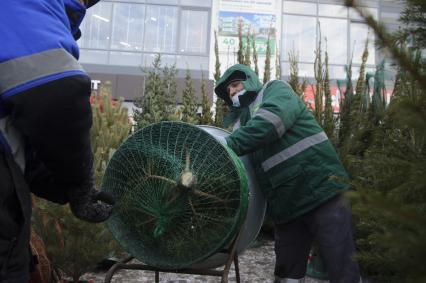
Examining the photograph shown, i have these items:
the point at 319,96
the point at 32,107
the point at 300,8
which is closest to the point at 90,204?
the point at 32,107

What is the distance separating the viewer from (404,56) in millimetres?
967

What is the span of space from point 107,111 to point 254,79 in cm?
238

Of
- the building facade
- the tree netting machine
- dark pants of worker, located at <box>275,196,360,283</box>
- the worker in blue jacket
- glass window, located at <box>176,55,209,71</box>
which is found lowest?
dark pants of worker, located at <box>275,196,360,283</box>

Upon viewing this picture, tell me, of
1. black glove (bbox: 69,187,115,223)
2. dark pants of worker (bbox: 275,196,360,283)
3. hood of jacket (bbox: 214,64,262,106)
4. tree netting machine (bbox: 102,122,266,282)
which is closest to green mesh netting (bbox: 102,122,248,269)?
tree netting machine (bbox: 102,122,266,282)

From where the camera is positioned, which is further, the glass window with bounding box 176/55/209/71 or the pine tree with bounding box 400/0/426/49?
the glass window with bounding box 176/55/209/71

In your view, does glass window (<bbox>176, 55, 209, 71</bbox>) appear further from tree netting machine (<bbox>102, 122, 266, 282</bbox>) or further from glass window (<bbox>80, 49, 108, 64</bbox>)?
tree netting machine (<bbox>102, 122, 266, 282</bbox>)

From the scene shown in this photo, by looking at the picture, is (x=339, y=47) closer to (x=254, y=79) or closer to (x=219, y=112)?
(x=219, y=112)

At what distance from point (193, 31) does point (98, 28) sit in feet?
11.4

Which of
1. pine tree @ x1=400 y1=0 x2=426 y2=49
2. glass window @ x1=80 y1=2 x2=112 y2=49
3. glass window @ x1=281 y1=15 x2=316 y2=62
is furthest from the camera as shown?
glass window @ x1=281 y1=15 x2=316 y2=62

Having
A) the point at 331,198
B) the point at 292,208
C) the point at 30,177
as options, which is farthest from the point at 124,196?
the point at 331,198

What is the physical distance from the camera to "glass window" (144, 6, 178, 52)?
55.2 feet

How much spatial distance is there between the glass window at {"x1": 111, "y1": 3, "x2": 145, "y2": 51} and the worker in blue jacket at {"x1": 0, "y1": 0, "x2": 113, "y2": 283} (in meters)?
15.9

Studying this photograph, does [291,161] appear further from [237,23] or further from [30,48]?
[237,23]

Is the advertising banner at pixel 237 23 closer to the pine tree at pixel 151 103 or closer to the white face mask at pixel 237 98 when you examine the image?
the pine tree at pixel 151 103
